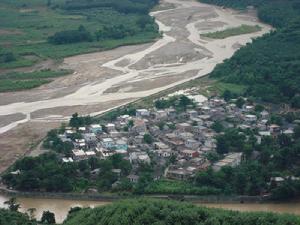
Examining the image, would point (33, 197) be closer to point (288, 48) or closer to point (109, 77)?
point (109, 77)

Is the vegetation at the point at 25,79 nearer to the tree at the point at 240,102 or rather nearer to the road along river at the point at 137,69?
the road along river at the point at 137,69

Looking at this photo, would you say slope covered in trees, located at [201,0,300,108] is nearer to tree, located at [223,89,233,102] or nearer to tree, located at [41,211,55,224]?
tree, located at [223,89,233,102]

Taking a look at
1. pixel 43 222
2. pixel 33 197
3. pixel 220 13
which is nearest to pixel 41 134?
pixel 33 197

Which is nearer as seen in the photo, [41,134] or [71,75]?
[41,134]

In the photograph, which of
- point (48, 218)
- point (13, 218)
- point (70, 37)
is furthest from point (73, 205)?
point (70, 37)

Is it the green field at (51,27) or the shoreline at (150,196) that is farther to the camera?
the green field at (51,27)

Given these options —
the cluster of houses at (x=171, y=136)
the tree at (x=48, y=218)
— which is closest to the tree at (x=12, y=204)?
the tree at (x=48, y=218)

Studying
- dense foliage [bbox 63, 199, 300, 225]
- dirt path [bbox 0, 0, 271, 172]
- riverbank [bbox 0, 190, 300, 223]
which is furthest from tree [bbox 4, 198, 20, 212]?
dirt path [bbox 0, 0, 271, 172]
